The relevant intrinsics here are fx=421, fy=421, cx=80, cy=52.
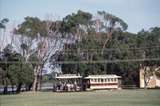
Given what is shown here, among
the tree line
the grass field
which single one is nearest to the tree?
the tree line

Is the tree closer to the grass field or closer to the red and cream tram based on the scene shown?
the red and cream tram

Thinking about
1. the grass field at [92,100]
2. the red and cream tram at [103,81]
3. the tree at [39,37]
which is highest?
the tree at [39,37]

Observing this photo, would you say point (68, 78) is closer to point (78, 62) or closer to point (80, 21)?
point (78, 62)

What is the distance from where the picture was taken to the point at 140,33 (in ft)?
248

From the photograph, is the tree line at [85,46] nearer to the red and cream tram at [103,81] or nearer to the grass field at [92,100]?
the red and cream tram at [103,81]

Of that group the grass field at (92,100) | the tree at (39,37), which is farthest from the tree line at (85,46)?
the grass field at (92,100)

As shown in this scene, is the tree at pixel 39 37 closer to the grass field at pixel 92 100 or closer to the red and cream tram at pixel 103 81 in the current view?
the red and cream tram at pixel 103 81

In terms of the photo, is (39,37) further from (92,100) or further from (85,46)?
(92,100)

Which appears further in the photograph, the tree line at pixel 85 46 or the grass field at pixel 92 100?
the tree line at pixel 85 46

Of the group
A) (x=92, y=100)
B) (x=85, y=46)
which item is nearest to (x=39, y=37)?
(x=85, y=46)

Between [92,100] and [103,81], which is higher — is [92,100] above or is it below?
below

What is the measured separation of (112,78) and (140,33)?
1165 cm

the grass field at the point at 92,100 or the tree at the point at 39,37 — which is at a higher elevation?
the tree at the point at 39,37

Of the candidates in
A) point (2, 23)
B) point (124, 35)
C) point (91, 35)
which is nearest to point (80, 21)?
point (91, 35)
